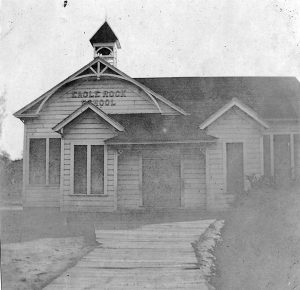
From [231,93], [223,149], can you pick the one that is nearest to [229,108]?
[231,93]

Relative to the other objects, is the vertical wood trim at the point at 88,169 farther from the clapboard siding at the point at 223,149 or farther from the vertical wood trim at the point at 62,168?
the clapboard siding at the point at 223,149

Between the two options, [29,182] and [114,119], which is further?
[114,119]

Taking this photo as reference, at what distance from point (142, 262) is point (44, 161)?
2415mm

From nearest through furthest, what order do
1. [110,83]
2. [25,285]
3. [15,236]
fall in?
[25,285] → [15,236] → [110,83]

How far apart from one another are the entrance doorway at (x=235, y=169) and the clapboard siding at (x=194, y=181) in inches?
17.6

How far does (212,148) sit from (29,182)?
10.1ft

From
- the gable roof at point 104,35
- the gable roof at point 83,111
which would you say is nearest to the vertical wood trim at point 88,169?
the gable roof at point 83,111

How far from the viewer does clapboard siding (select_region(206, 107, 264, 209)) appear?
18.9 feet

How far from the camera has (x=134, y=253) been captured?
5.37m

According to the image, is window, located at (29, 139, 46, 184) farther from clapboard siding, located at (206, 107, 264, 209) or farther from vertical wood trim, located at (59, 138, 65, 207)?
clapboard siding, located at (206, 107, 264, 209)

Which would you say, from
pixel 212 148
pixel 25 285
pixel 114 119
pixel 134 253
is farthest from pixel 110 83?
pixel 25 285

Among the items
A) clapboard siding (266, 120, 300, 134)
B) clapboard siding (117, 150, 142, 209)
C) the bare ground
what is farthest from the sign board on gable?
clapboard siding (266, 120, 300, 134)

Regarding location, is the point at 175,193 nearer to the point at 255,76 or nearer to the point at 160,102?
the point at 160,102

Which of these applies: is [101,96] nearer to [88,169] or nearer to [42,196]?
[88,169]
